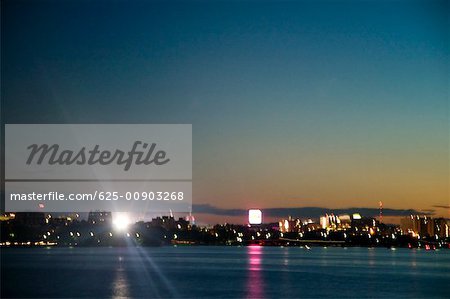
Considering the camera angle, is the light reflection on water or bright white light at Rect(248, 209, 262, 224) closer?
the light reflection on water

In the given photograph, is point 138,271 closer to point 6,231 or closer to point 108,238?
point 6,231

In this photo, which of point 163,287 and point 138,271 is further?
point 138,271

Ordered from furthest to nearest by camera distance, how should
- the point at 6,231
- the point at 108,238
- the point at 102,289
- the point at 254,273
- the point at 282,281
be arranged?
the point at 108,238 → the point at 6,231 → the point at 254,273 → the point at 282,281 → the point at 102,289

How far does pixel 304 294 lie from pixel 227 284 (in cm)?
452

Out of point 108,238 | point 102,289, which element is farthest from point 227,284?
point 108,238

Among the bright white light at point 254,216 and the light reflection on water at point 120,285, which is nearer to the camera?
the light reflection on water at point 120,285

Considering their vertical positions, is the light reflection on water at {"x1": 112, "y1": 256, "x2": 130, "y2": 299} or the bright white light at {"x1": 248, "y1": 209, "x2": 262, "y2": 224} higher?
the bright white light at {"x1": 248, "y1": 209, "x2": 262, "y2": 224}

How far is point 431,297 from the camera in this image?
24891 millimetres

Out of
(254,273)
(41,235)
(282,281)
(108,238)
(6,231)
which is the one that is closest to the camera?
(282,281)

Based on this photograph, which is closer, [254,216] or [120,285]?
[120,285]

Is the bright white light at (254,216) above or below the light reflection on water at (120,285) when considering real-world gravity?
above

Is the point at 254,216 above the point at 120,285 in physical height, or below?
above

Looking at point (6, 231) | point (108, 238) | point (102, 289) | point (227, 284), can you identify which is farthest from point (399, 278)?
point (108, 238)

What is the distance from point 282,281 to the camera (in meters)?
30.4
